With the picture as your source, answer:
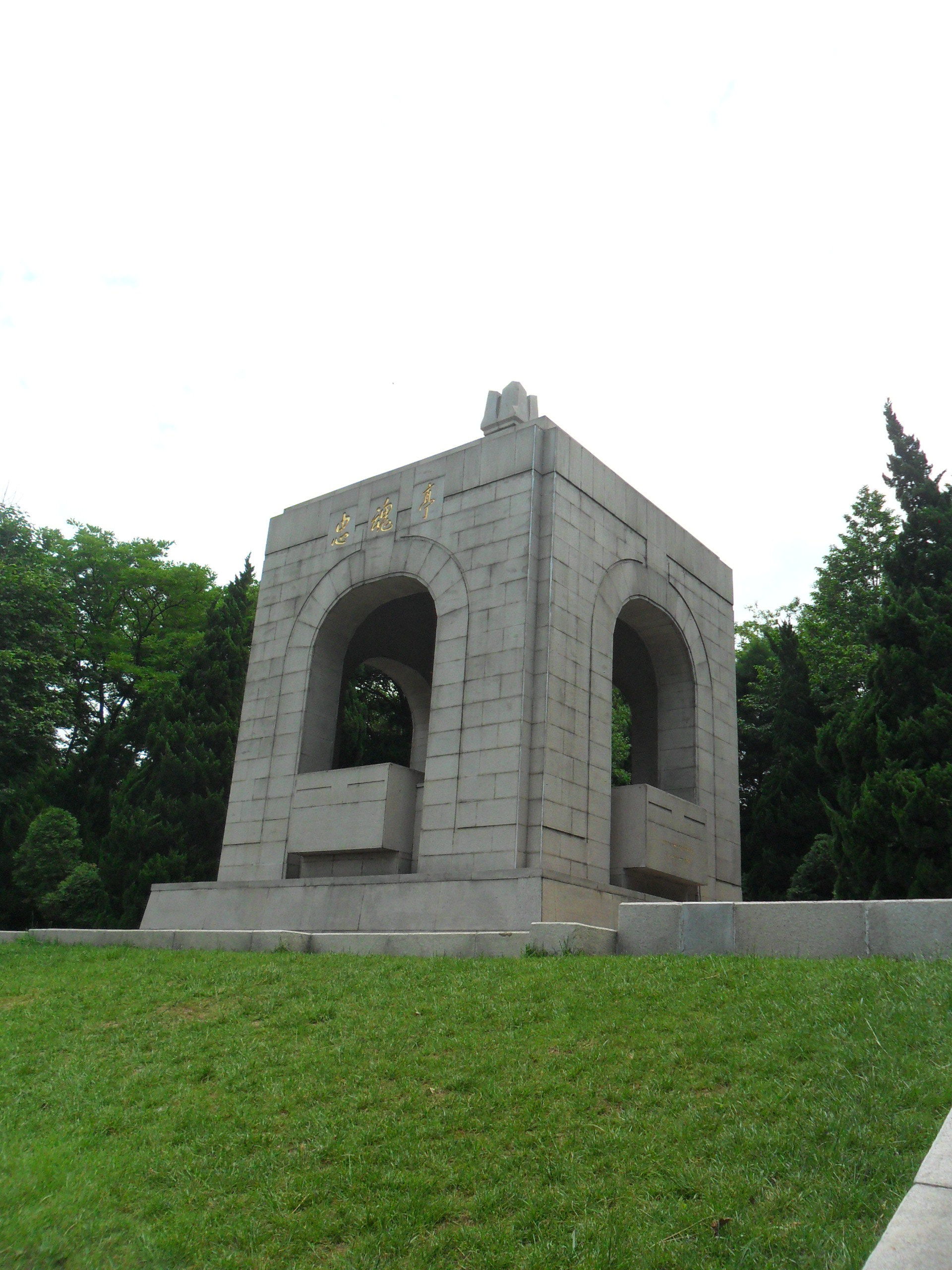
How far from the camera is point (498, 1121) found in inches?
256

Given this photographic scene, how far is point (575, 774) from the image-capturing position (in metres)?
15.4

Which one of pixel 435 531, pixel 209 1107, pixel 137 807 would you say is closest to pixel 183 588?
pixel 137 807

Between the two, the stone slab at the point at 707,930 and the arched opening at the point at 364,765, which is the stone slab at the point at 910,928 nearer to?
the stone slab at the point at 707,930

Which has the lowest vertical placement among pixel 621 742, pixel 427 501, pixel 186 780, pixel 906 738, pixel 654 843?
pixel 654 843

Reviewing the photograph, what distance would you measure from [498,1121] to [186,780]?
20535 mm

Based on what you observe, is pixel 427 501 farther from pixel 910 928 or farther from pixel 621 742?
pixel 621 742

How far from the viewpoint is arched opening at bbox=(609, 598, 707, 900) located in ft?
54.2

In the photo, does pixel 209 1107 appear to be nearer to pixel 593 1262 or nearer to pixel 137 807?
pixel 593 1262

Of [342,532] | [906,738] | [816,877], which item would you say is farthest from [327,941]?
[816,877]

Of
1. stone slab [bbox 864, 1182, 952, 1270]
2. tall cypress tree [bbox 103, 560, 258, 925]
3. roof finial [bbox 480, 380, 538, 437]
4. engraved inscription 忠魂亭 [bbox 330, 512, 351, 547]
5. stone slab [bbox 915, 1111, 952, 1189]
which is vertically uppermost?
roof finial [bbox 480, 380, 538, 437]

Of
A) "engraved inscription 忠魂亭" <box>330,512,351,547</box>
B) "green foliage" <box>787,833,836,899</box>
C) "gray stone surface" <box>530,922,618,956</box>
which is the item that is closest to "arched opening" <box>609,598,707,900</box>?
"green foliage" <box>787,833,836,899</box>

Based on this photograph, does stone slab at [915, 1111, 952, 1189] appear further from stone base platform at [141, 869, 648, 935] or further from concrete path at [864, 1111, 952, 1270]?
stone base platform at [141, 869, 648, 935]

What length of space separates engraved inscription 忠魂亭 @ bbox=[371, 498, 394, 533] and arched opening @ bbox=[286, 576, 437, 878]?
0.95m

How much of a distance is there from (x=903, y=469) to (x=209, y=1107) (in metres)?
20.6
